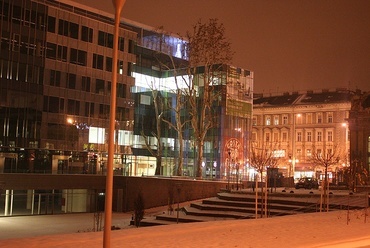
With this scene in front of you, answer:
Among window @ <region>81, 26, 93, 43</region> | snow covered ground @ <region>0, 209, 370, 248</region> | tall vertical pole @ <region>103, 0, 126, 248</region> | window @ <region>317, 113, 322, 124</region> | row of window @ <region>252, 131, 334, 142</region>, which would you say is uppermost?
window @ <region>81, 26, 93, 43</region>

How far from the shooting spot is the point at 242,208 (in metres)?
30.0

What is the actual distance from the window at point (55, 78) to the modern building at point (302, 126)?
5079 centimetres

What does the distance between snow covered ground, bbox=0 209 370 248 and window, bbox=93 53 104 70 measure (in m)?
38.8

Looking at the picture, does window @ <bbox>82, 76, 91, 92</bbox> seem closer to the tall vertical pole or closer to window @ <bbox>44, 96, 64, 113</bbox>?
window @ <bbox>44, 96, 64, 113</bbox>

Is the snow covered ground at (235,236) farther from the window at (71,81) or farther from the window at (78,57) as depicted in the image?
the window at (78,57)

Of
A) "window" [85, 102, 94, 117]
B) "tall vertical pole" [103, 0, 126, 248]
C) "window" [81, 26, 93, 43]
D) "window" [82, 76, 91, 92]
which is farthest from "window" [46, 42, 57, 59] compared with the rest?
"tall vertical pole" [103, 0, 126, 248]

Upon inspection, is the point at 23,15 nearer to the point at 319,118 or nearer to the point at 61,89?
the point at 61,89

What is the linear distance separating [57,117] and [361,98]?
36865mm

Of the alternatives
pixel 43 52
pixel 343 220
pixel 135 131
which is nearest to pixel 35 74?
pixel 43 52

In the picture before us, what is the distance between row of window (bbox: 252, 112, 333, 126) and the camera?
318 feet

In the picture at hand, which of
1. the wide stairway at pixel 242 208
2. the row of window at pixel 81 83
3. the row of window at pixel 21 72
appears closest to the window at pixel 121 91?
the row of window at pixel 81 83

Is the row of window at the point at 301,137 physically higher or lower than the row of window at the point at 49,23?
lower

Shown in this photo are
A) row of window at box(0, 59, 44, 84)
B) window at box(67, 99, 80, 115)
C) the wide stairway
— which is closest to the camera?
the wide stairway

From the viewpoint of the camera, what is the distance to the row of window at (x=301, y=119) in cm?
9688
